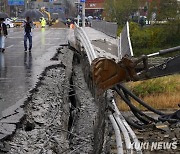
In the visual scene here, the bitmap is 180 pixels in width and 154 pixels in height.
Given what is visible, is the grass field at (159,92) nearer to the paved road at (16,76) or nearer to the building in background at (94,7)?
the paved road at (16,76)

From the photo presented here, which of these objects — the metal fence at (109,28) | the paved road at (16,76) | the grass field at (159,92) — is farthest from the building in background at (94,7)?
the paved road at (16,76)

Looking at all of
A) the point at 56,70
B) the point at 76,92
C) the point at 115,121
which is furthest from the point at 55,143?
the point at 56,70

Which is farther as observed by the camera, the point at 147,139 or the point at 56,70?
the point at 56,70

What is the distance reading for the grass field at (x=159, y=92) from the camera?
23.0 m

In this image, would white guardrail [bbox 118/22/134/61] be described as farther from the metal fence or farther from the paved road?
the metal fence

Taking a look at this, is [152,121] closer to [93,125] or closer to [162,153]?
[162,153]

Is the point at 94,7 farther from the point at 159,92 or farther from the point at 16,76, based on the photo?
the point at 16,76

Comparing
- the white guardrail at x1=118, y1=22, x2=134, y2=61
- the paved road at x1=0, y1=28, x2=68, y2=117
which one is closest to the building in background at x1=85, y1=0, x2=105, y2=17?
the paved road at x1=0, y1=28, x2=68, y2=117

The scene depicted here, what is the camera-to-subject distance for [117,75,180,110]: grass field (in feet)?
75.4

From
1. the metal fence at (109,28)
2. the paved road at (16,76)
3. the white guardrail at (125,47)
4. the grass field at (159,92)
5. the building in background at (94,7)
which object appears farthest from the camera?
the building in background at (94,7)

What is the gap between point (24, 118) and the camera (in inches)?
289

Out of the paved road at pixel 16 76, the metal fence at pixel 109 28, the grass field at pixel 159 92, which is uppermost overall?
the metal fence at pixel 109 28

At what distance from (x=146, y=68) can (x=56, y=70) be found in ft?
21.3

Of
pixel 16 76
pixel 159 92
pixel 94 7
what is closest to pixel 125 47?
pixel 16 76
